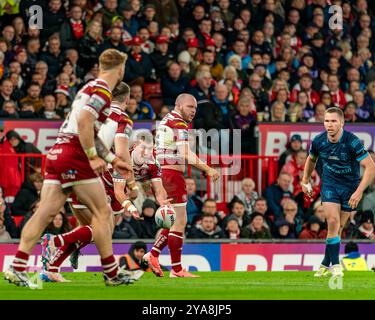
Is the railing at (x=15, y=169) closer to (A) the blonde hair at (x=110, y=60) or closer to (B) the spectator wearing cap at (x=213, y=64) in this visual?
(B) the spectator wearing cap at (x=213, y=64)

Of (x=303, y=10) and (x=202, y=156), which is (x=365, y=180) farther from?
(x=303, y=10)

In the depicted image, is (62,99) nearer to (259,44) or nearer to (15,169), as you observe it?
(15,169)

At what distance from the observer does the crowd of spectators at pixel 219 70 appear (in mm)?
22438

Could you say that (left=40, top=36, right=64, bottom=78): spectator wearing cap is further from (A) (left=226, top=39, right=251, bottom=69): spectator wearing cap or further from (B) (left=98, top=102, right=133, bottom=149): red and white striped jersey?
(B) (left=98, top=102, right=133, bottom=149): red and white striped jersey

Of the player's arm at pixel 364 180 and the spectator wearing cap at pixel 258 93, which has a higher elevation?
the spectator wearing cap at pixel 258 93

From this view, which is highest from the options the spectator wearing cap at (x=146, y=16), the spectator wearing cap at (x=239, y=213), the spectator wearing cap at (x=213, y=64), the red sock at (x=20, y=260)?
the spectator wearing cap at (x=146, y=16)

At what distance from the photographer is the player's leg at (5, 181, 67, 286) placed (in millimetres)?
12570

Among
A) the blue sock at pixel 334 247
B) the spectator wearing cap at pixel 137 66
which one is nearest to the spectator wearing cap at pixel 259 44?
the spectator wearing cap at pixel 137 66

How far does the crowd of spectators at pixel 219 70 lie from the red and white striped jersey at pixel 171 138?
15.7 ft

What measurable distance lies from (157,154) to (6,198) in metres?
5.92

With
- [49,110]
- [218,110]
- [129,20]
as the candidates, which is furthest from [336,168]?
[129,20]

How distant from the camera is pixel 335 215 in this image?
1631cm

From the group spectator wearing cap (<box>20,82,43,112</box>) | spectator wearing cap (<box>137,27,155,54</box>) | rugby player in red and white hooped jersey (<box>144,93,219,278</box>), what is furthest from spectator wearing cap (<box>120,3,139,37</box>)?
rugby player in red and white hooped jersey (<box>144,93,219,278</box>)

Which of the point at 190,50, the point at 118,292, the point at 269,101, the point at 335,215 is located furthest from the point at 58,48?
the point at 118,292
